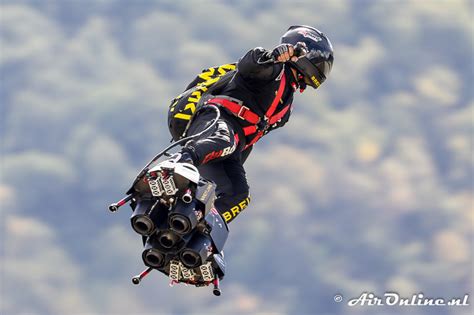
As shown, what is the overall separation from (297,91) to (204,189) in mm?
4368

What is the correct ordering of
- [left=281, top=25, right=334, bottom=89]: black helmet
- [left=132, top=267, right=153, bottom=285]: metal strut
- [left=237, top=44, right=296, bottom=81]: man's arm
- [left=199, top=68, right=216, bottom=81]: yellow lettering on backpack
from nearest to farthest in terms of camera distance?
[left=132, top=267, right=153, bottom=285]: metal strut < [left=237, top=44, right=296, bottom=81]: man's arm < [left=281, top=25, right=334, bottom=89]: black helmet < [left=199, top=68, right=216, bottom=81]: yellow lettering on backpack

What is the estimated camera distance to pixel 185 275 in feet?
72.7

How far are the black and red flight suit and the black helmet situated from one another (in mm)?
349

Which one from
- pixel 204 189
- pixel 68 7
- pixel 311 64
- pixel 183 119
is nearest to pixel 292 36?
pixel 311 64

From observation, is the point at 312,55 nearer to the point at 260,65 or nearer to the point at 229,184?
the point at 260,65

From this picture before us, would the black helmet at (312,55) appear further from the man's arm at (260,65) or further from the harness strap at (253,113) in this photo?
the man's arm at (260,65)

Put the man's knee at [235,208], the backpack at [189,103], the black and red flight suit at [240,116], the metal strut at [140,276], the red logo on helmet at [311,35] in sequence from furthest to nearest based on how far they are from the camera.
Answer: the red logo on helmet at [311,35], the backpack at [189,103], the man's knee at [235,208], the black and red flight suit at [240,116], the metal strut at [140,276]

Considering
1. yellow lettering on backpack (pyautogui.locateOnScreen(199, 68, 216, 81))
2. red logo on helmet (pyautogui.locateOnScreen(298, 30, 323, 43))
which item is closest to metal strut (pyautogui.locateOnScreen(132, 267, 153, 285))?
yellow lettering on backpack (pyautogui.locateOnScreen(199, 68, 216, 81))

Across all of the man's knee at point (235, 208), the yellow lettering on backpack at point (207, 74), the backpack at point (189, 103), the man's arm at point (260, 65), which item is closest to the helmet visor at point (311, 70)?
the man's arm at point (260, 65)

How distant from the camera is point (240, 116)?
78.4 feet

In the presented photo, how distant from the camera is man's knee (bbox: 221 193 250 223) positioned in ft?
78.3

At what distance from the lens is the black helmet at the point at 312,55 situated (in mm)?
24578

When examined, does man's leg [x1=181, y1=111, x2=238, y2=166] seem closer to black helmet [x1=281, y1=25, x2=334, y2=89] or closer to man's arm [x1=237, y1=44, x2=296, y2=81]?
man's arm [x1=237, y1=44, x2=296, y2=81]

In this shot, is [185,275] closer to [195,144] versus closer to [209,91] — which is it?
[195,144]
